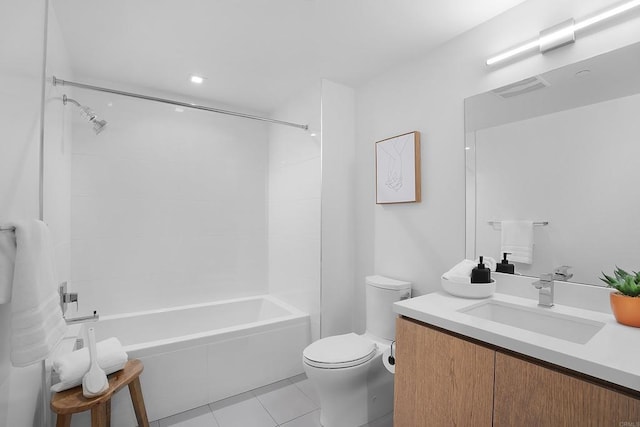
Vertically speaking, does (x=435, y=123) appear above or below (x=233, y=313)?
above

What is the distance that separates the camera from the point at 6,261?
925 mm

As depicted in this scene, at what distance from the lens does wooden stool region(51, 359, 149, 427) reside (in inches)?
55.4

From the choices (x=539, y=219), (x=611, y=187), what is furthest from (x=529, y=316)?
(x=611, y=187)

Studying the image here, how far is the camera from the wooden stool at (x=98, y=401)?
4.62 feet

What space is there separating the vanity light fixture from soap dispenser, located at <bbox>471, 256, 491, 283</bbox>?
1.11 meters

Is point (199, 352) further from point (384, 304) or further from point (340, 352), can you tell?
point (384, 304)

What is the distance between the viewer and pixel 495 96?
173cm

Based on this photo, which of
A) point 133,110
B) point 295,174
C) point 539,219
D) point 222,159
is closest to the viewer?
point 539,219

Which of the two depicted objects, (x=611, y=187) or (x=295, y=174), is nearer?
(x=611, y=187)

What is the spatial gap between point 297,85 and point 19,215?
2134 mm

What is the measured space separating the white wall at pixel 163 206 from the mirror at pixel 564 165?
2.23 m

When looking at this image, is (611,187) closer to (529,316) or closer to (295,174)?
(529,316)

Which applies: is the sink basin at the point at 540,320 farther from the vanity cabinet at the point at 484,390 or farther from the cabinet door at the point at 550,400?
the cabinet door at the point at 550,400

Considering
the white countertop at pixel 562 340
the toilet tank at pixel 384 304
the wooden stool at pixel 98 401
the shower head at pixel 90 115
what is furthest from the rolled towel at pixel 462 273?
the shower head at pixel 90 115
